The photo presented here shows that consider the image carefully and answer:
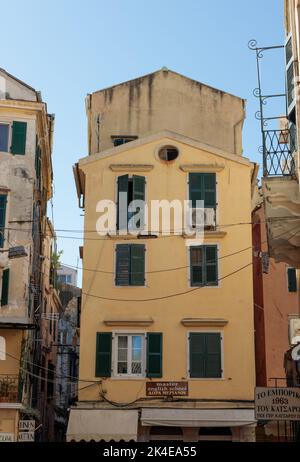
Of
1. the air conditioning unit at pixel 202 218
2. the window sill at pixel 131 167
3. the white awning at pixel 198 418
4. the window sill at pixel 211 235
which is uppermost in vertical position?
the window sill at pixel 131 167

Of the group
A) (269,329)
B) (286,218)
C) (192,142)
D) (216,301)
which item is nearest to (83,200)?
(192,142)

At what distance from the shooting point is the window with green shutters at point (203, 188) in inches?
1101

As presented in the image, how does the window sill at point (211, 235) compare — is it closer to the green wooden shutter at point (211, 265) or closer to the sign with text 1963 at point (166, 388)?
the green wooden shutter at point (211, 265)

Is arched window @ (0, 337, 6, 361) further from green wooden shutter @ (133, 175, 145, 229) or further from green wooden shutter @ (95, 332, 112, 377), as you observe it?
green wooden shutter @ (133, 175, 145, 229)

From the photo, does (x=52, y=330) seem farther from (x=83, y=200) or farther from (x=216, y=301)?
(x=216, y=301)

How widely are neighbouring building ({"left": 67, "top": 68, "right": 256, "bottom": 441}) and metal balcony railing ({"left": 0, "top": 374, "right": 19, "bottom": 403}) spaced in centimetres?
233

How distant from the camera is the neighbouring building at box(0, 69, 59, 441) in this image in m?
26.4

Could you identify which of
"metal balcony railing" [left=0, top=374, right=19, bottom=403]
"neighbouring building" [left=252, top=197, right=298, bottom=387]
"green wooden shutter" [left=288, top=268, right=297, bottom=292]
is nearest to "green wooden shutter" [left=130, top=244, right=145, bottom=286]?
"metal balcony railing" [left=0, top=374, right=19, bottom=403]

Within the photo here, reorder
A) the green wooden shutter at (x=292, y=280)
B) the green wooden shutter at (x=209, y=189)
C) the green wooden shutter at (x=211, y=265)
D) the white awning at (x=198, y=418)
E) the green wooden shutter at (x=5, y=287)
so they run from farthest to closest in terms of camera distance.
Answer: the green wooden shutter at (x=292, y=280), the green wooden shutter at (x=209, y=189), the green wooden shutter at (x=5, y=287), the green wooden shutter at (x=211, y=265), the white awning at (x=198, y=418)

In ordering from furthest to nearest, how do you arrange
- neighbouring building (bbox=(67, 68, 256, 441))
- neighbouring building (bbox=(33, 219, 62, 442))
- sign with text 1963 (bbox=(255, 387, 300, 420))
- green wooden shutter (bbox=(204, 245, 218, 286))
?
1. neighbouring building (bbox=(33, 219, 62, 442))
2. green wooden shutter (bbox=(204, 245, 218, 286))
3. neighbouring building (bbox=(67, 68, 256, 441))
4. sign with text 1963 (bbox=(255, 387, 300, 420))

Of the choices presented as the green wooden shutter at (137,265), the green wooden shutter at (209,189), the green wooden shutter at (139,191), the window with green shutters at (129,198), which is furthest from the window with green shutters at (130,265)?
the green wooden shutter at (209,189)

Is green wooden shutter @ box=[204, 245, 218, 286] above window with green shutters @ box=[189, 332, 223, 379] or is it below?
above

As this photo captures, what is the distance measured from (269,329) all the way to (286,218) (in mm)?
15191

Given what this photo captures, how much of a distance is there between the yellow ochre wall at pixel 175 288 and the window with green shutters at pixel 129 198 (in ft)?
0.99
